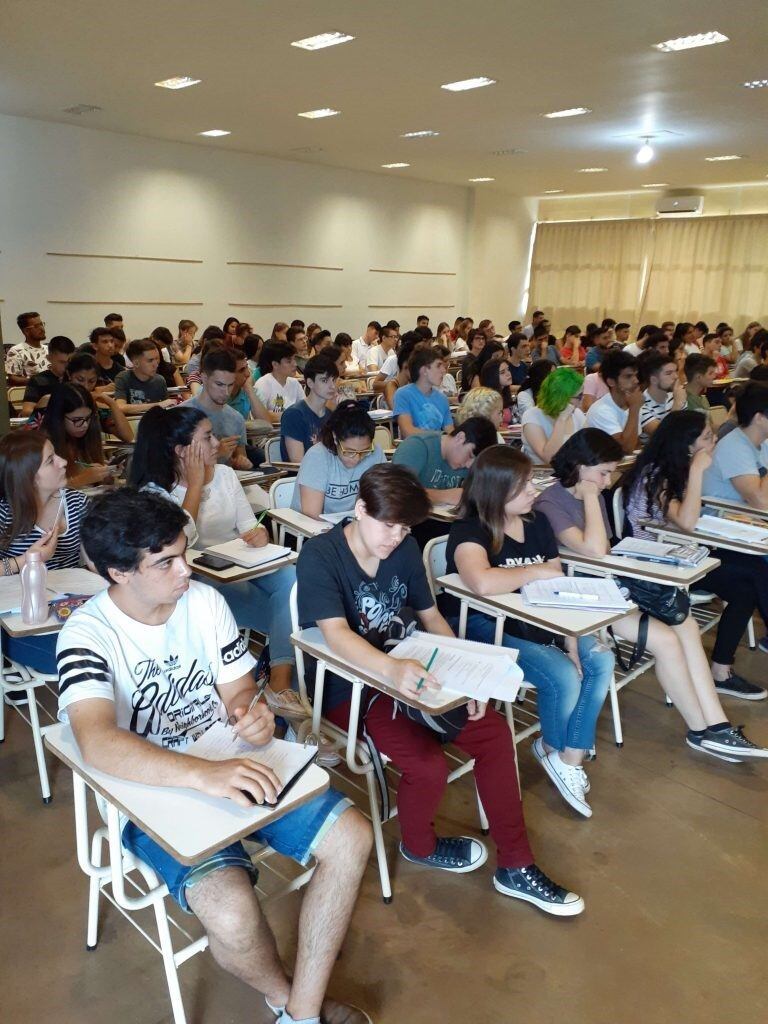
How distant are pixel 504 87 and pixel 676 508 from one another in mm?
4909

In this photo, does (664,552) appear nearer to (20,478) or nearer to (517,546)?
(517,546)

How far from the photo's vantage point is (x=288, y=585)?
10.1ft

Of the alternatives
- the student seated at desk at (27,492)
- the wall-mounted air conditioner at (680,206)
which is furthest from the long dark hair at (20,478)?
the wall-mounted air conditioner at (680,206)

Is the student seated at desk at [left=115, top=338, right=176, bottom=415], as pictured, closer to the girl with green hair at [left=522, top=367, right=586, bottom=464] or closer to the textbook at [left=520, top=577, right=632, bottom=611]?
the girl with green hair at [left=522, top=367, right=586, bottom=464]

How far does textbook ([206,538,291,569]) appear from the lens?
9.28ft

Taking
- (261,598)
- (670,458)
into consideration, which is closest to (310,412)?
(261,598)

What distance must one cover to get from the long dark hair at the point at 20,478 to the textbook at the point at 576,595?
1695mm

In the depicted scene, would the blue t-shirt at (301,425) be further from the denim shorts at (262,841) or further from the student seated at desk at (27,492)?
the denim shorts at (262,841)

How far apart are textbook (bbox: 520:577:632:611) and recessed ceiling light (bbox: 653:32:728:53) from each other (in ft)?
14.9

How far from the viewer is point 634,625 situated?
9.66 feet

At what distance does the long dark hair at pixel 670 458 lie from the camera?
3432mm

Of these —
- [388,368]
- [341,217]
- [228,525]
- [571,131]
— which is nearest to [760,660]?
[228,525]

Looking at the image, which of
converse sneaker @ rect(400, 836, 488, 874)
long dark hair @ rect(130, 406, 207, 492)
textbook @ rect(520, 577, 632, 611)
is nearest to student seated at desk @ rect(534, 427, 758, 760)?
textbook @ rect(520, 577, 632, 611)

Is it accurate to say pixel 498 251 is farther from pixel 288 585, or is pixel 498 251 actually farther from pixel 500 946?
pixel 500 946
